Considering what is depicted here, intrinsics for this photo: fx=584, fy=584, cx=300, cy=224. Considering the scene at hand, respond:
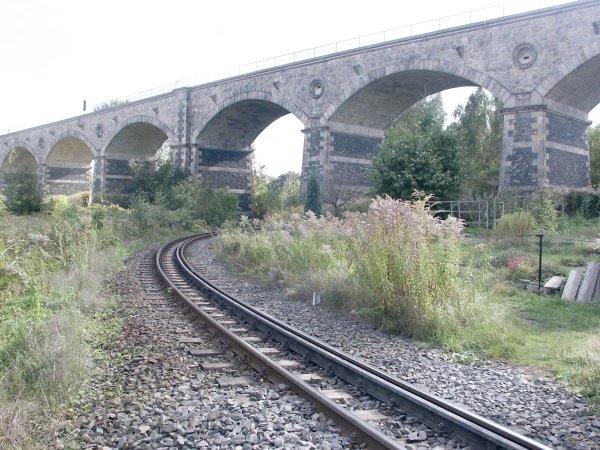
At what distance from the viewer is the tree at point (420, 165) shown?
22.1 metres

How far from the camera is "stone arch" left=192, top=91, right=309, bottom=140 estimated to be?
2948 cm

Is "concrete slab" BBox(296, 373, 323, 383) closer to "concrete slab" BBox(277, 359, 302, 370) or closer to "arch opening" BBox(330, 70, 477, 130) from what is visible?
"concrete slab" BBox(277, 359, 302, 370)

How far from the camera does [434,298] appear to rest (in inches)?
296

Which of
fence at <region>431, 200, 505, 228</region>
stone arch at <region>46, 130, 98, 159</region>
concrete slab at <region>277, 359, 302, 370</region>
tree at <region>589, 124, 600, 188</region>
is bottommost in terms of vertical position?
concrete slab at <region>277, 359, 302, 370</region>

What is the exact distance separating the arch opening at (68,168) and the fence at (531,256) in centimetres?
4710

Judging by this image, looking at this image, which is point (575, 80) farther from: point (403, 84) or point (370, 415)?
point (370, 415)

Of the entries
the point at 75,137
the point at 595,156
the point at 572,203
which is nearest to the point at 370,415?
the point at 572,203

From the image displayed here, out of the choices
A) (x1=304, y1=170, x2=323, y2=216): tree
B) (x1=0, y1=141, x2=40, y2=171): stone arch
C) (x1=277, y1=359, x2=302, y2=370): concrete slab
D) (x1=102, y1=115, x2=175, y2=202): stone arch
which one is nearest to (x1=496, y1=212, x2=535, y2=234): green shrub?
(x1=304, y1=170, x2=323, y2=216): tree

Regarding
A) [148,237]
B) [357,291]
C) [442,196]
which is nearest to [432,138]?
[442,196]

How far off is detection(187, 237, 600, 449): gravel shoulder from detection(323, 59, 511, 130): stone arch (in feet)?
54.4

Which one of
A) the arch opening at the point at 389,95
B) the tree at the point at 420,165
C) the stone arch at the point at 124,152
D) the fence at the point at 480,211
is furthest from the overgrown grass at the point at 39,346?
the stone arch at the point at 124,152

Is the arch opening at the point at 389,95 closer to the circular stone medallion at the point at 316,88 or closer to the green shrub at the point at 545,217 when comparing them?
the circular stone medallion at the point at 316,88

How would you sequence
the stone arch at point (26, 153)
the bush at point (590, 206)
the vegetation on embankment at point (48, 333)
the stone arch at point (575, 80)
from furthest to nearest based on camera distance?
the stone arch at point (26, 153), the bush at point (590, 206), the stone arch at point (575, 80), the vegetation on embankment at point (48, 333)

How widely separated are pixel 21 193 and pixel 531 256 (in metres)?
27.7
